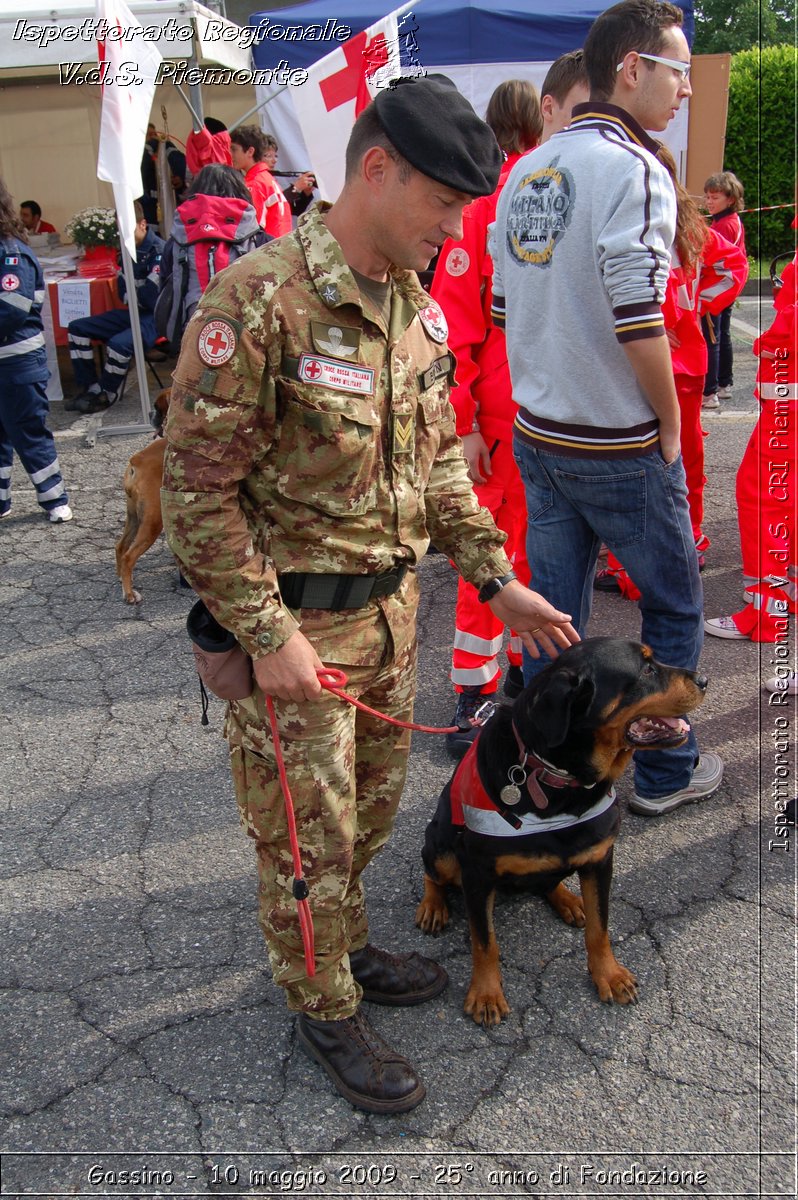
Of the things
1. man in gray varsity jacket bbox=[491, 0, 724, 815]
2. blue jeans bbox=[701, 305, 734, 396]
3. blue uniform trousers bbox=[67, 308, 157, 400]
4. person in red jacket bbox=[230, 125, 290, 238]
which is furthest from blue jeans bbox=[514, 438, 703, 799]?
blue uniform trousers bbox=[67, 308, 157, 400]

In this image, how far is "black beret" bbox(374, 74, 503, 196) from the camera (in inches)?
71.9

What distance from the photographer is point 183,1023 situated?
2.68 m

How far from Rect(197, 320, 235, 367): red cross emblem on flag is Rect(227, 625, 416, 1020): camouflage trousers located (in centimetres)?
70

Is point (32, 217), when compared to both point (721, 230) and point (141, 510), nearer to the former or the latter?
point (141, 510)

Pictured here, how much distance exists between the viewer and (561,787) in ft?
8.39

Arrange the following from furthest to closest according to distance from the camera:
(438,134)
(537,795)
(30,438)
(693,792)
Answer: (30,438), (693,792), (537,795), (438,134)

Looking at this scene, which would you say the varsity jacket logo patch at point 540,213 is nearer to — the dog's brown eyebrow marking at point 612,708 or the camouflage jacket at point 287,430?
the camouflage jacket at point 287,430

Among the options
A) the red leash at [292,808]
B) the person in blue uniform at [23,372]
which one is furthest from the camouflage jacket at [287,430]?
the person in blue uniform at [23,372]

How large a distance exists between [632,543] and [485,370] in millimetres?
1096

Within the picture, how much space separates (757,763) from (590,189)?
2278 mm

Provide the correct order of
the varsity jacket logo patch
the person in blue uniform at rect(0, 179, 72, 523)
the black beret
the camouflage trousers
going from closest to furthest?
the black beret, the camouflage trousers, the varsity jacket logo patch, the person in blue uniform at rect(0, 179, 72, 523)

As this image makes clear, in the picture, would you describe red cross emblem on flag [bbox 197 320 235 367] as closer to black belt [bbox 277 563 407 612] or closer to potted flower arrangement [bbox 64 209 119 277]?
black belt [bbox 277 563 407 612]

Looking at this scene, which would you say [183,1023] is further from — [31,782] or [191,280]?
[191,280]

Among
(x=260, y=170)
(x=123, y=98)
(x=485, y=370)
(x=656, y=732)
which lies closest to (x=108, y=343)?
(x=260, y=170)
